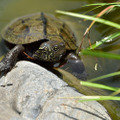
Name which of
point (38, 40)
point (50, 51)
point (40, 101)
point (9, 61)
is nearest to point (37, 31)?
point (38, 40)

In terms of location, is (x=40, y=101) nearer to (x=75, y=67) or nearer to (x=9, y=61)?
(x=9, y=61)

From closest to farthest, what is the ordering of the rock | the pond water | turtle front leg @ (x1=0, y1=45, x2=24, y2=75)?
the rock, turtle front leg @ (x1=0, y1=45, x2=24, y2=75), the pond water

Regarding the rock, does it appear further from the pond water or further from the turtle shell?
the turtle shell

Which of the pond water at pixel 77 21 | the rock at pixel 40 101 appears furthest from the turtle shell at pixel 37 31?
the rock at pixel 40 101

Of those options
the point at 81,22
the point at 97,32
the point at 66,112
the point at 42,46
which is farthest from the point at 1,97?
the point at 81,22

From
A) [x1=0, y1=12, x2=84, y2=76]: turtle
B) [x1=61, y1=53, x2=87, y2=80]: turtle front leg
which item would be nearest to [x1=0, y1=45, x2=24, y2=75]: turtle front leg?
[x1=0, y1=12, x2=84, y2=76]: turtle

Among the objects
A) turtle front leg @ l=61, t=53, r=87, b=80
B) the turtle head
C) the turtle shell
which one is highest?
the turtle shell
